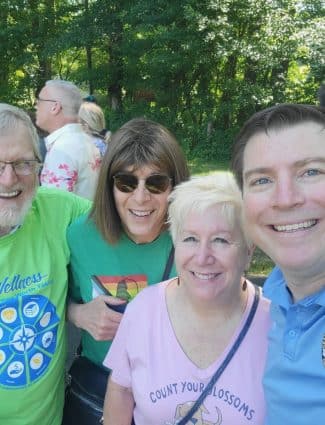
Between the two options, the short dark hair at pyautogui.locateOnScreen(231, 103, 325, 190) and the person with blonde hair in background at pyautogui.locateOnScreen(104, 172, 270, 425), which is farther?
the person with blonde hair in background at pyautogui.locateOnScreen(104, 172, 270, 425)

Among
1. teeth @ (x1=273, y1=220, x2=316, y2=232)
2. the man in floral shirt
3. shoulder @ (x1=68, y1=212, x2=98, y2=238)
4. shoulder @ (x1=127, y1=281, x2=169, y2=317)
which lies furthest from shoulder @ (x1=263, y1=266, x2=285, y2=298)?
the man in floral shirt

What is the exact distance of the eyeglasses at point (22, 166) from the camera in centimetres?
197

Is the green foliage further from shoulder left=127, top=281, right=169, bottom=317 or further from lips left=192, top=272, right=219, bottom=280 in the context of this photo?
lips left=192, top=272, right=219, bottom=280

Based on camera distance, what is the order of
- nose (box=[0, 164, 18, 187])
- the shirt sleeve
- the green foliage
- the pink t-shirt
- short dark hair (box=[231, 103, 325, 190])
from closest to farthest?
short dark hair (box=[231, 103, 325, 190])
the pink t-shirt
nose (box=[0, 164, 18, 187])
the shirt sleeve
the green foliage

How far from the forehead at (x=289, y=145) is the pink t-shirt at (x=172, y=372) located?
61 centimetres

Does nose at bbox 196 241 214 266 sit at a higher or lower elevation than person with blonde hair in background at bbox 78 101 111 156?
lower

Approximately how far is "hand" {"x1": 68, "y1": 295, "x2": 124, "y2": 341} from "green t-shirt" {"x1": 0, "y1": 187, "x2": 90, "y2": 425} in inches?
3.6

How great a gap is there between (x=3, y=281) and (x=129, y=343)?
1.81ft

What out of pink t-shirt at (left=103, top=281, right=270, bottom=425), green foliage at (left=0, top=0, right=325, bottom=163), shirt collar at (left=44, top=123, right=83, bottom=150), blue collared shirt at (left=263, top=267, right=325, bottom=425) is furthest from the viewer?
green foliage at (left=0, top=0, right=325, bottom=163)

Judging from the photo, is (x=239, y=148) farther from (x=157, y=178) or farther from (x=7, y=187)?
(x=7, y=187)

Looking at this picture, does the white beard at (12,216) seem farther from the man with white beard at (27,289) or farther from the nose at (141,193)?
the nose at (141,193)

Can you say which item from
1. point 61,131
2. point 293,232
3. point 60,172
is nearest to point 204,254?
point 293,232

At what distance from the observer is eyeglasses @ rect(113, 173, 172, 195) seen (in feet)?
6.87

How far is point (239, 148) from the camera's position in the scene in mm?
1637
